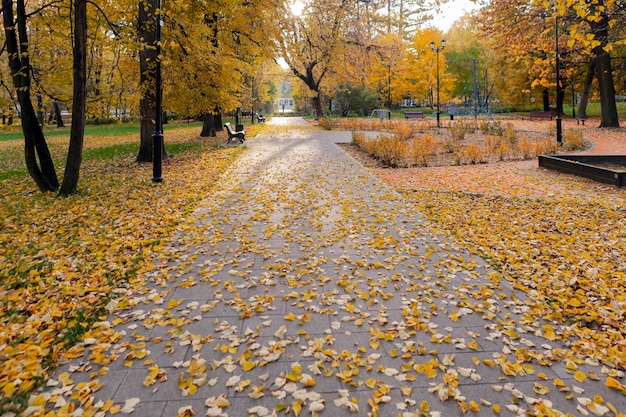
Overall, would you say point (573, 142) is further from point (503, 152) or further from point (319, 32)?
point (319, 32)

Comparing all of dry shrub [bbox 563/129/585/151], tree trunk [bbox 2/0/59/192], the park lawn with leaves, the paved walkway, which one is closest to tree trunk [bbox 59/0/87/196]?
the park lawn with leaves

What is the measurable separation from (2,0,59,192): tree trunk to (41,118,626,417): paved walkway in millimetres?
5187

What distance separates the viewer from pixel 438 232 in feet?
21.4

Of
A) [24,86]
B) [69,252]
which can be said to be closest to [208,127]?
[24,86]

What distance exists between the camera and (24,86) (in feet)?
30.0

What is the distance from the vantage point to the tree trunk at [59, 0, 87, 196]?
8172mm

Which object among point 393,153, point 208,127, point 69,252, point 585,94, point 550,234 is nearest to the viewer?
point 69,252

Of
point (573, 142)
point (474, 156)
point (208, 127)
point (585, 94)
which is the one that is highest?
point (585, 94)

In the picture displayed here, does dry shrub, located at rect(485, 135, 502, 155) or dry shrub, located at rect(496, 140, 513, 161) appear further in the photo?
dry shrub, located at rect(485, 135, 502, 155)

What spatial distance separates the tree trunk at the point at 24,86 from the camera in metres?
9.09

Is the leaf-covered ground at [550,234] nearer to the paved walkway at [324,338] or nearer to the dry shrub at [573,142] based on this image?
the paved walkway at [324,338]

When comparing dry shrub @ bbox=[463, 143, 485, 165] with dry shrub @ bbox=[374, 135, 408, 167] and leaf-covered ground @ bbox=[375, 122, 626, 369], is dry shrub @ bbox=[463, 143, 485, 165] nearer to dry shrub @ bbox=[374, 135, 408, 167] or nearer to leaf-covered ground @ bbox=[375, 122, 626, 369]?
leaf-covered ground @ bbox=[375, 122, 626, 369]

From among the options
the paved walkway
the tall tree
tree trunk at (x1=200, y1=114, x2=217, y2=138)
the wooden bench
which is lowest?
the paved walkway

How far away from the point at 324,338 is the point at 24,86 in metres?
9.16
